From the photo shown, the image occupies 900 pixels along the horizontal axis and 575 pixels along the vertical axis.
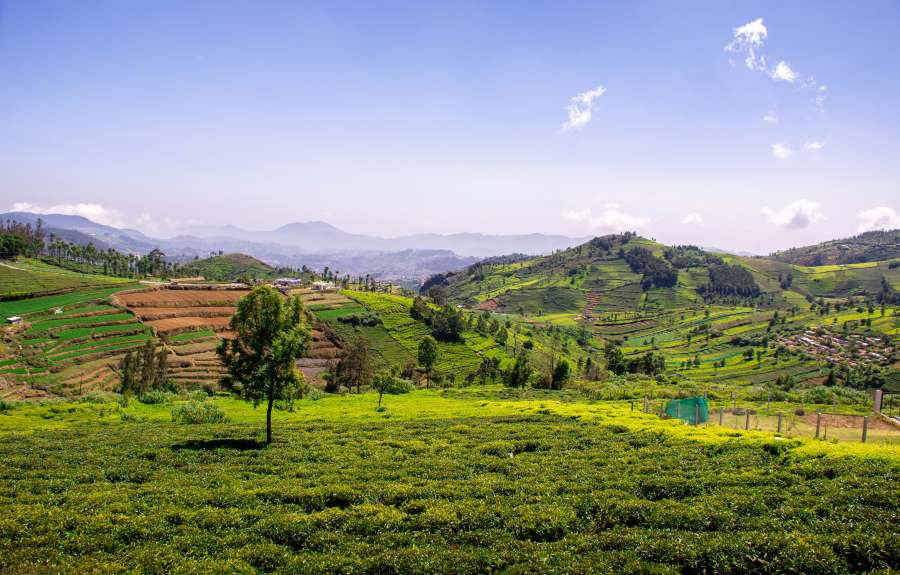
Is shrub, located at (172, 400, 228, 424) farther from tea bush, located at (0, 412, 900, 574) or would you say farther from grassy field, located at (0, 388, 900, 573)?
tea bush, located at (0, 412, 900, 574)

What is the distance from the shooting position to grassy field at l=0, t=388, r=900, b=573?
57.4ft

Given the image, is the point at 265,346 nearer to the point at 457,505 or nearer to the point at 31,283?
the point at 457,505

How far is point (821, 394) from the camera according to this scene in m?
71.9

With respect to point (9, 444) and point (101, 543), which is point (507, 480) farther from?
point (9, 444)

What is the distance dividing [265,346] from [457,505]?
79.2ft

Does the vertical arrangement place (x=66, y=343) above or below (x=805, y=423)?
below

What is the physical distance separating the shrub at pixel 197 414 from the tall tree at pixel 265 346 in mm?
23902

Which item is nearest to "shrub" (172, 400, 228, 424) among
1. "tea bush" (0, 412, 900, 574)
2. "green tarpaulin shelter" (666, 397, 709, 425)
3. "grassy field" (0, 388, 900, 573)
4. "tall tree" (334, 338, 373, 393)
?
"grassy field" (0, 388, 900, 573)

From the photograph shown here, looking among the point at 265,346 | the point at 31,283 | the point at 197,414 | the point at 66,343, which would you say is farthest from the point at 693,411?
the point at 31,283

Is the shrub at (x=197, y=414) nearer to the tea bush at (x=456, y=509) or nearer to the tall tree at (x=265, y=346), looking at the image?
the tea bush at (x=456, y=509)

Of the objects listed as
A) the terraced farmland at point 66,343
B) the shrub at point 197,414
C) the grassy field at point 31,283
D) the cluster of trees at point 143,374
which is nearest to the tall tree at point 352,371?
the cluster of trees at point 143,374

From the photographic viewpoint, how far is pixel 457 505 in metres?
22.9

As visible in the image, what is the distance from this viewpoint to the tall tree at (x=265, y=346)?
3978 centimetres

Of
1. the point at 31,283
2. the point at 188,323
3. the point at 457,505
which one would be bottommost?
the point at 188,323
